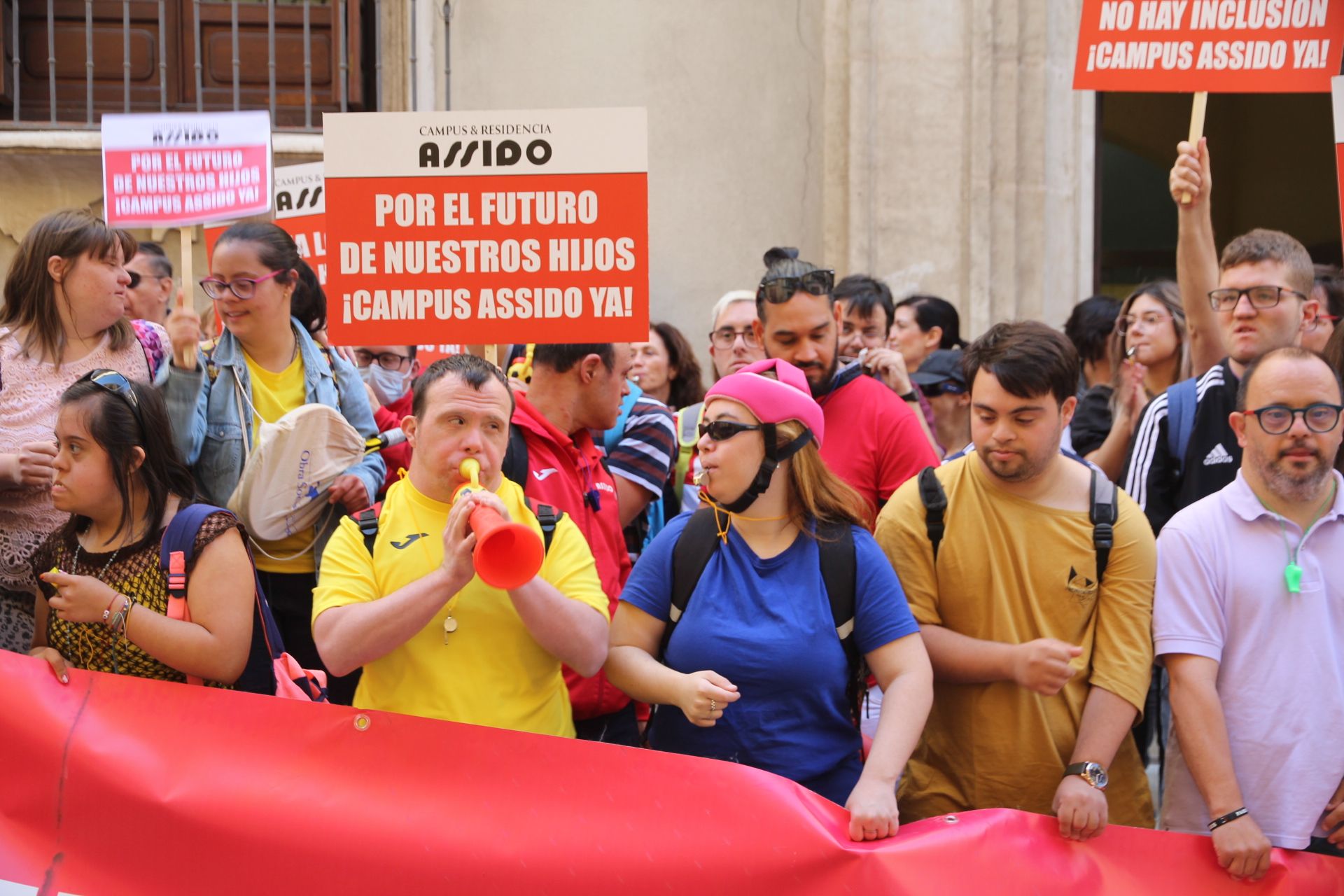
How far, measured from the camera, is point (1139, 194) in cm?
1306

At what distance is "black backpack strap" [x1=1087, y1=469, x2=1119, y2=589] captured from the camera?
3223 mm

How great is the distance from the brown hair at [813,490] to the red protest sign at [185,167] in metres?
2.77

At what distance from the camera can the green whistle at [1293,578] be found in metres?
3.13

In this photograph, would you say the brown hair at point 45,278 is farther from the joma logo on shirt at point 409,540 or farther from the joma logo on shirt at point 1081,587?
the joma logo on shirt at point 1081,587

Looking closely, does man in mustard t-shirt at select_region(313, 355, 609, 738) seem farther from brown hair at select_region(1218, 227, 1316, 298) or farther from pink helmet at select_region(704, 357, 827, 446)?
brown hair at select_region(1218, 227, 1316, 298)

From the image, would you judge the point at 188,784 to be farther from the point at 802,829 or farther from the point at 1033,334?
the point at 1033,334

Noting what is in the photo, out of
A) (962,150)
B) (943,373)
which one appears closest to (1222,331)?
(943,373)

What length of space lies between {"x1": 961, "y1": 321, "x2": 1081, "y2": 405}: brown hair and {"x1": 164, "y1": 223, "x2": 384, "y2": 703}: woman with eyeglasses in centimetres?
168

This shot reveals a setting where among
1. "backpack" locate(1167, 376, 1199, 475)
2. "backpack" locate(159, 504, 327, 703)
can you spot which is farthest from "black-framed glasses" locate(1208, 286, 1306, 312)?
"backpack" locate(159, 504, 327, 703)

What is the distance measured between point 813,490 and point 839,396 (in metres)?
0.88

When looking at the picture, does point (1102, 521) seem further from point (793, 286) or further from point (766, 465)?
point (793, 286)

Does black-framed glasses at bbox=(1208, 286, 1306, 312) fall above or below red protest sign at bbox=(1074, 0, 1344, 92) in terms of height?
below

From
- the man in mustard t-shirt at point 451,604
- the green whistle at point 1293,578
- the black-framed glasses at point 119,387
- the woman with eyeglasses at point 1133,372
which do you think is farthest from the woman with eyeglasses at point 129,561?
the woman with eyeglasses at point 1133,372

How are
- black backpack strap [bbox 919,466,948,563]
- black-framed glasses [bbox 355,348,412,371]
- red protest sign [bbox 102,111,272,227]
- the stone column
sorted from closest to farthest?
black backpack strap [bbox 919,466,948,563] < red protest sign [bbox 102,111,272,227] < black-framed glasses [bbox 355,348,412,371] < the stone column
